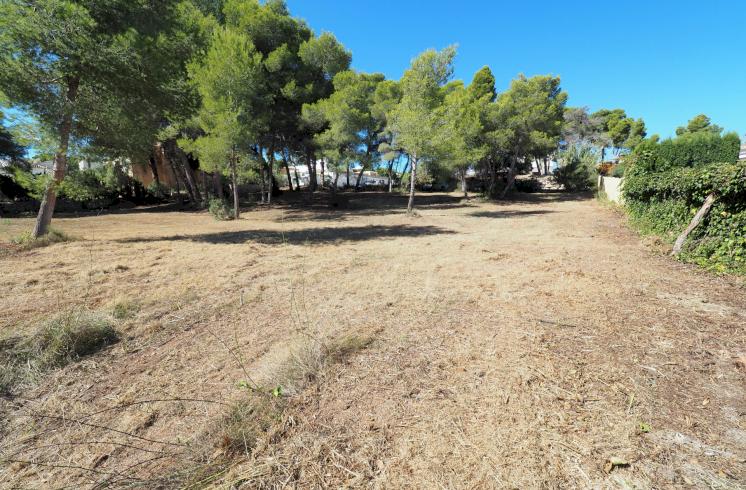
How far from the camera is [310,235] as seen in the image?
9523mm

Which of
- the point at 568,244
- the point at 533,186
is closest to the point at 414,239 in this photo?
the point at 568,244

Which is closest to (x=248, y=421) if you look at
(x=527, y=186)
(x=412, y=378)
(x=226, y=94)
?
(x=412, y=378)

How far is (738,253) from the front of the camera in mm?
4699

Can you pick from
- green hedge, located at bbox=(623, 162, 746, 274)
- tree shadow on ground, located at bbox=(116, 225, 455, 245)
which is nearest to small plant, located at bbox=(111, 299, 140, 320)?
tree shadow on ground, located at bbox=(116, 225, 455, 245)

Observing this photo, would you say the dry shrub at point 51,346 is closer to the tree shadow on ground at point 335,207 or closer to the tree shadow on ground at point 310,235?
the tree shadow on ground at point 310,235

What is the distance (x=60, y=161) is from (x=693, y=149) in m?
19.6

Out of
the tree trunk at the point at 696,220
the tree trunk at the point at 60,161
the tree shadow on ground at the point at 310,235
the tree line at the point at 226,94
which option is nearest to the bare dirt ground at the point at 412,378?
the tree trunk at the point at 696,220

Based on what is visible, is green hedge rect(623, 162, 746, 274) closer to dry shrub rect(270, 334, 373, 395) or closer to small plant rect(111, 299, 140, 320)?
dry shrub rect(270, 334, 373, 395)

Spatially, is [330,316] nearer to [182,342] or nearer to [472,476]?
[182,342]

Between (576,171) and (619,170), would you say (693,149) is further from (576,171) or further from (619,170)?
(576,171)

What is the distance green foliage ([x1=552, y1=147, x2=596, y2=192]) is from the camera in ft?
88.0

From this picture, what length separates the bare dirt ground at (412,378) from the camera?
5.40 ft

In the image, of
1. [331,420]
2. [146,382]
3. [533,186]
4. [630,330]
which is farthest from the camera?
[533,186]

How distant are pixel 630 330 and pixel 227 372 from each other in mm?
3923
